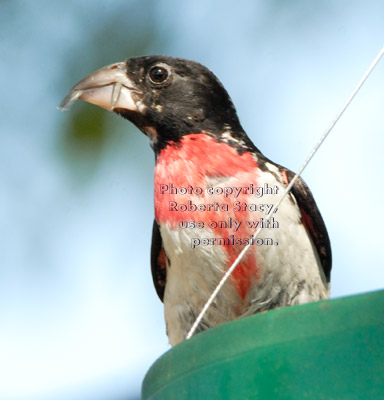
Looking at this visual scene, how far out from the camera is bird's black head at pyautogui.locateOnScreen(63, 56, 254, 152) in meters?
4.41

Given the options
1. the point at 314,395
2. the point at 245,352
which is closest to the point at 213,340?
the point at 245,352

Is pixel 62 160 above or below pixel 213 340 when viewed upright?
above

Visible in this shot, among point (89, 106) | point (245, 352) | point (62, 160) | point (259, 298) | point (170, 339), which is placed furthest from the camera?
point (62, 160)

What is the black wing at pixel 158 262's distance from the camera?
14.3ft

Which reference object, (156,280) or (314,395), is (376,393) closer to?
(314,395)

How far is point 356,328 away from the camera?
1824 millimetres

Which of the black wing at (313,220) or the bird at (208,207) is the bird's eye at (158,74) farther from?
the black wing at (313,220)

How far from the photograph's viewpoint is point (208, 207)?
3.91 metres

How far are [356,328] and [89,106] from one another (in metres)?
3.43

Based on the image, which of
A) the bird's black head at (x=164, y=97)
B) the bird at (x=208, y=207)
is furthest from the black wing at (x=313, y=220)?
the bird's black head at (x=164, y=97)

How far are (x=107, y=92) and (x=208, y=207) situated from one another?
1031 mm

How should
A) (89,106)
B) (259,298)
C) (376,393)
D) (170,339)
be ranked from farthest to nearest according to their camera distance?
(89,106), (170,339), (259,298), (376,393)

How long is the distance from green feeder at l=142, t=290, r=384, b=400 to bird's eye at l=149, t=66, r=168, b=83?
9.08 ft

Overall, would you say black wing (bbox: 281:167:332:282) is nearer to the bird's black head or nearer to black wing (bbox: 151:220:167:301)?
the bird's black head
